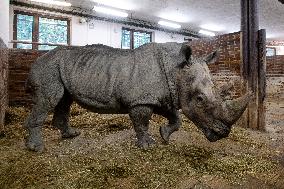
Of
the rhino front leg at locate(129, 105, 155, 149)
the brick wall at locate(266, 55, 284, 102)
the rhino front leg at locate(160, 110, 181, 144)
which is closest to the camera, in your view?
the rhino front leg at locate(129, 105, 155, 149)

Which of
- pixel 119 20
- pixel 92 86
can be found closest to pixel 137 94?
pixel 92 86

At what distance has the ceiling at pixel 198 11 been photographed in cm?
1409

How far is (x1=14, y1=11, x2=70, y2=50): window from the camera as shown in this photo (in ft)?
47.2

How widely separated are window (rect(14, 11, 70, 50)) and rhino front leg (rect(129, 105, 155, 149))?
11455mm

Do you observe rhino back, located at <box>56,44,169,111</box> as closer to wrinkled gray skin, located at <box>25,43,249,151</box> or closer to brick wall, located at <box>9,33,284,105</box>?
wrinkled gray skin, located at <box>25,43,249,151</box>

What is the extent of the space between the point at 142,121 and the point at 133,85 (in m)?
0.51

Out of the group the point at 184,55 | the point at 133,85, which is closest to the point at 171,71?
the point at 184,55

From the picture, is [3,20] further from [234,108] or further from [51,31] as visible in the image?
[51,31]

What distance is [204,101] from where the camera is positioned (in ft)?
10.8

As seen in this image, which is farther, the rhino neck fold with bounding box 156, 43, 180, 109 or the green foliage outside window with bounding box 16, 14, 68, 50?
the green foliage outside window with bounding box 16, 14, 68, 50

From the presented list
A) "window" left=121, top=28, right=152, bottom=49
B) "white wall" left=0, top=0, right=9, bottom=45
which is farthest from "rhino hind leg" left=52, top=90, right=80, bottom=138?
"window" left=121, top=28, right=152, bottom=49

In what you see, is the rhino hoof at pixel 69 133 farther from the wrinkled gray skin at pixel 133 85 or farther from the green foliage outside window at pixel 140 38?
the green foliage outside window at pixel 140 38

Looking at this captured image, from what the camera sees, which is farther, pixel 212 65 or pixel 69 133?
pixel 212 65

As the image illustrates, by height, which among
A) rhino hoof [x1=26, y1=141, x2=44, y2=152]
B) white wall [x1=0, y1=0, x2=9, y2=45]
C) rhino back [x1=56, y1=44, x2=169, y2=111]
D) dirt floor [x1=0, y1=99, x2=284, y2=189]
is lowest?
dirt floor [x1=0, y1=99, x2=284, y2=189]
